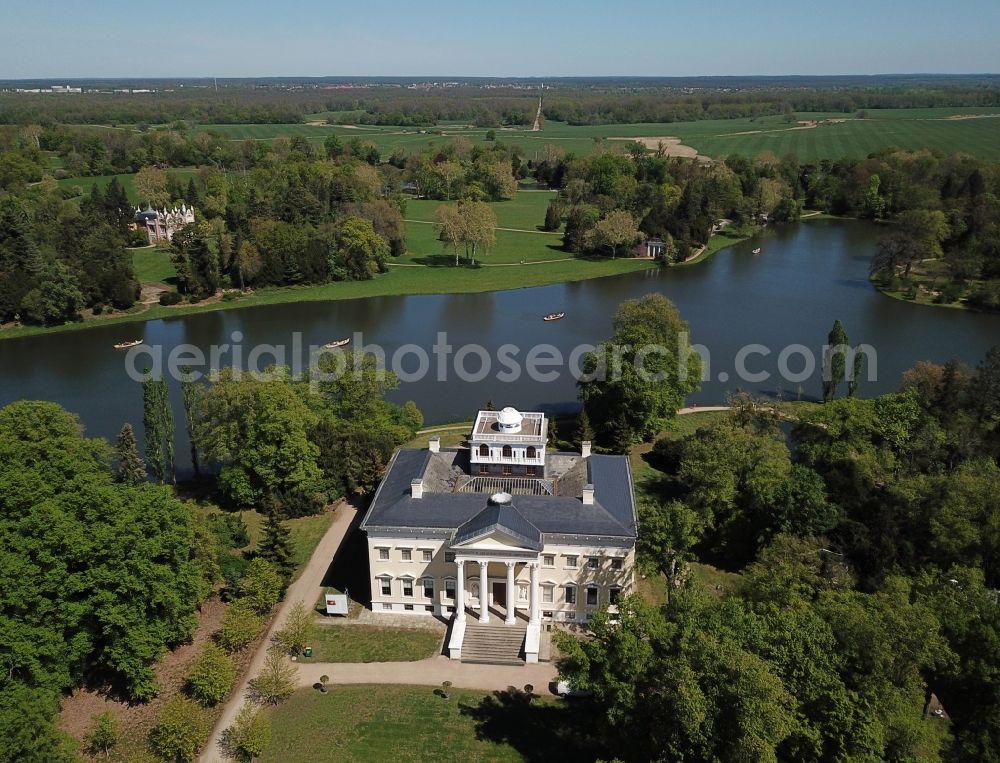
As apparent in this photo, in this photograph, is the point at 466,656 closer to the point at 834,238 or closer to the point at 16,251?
the point at 16,251

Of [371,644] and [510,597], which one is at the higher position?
[510,597]

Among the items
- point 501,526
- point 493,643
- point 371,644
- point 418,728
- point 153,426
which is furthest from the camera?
point 153,426

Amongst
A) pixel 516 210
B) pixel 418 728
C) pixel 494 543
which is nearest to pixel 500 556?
pixel 494 543

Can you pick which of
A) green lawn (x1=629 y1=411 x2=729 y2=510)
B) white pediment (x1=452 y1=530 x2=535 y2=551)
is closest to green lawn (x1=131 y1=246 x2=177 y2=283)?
green lawn (x1=629 y1=411 x2=729 y2=510)

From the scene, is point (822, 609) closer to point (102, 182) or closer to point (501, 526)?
point (501, 526)

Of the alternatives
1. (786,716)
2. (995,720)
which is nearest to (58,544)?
(786,716)

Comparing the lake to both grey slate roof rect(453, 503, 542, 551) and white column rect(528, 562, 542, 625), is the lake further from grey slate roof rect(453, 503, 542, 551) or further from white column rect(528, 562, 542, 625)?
white column rect(528, 562, 542, 625)
